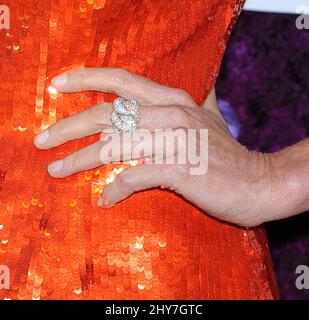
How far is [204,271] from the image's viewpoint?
83cm

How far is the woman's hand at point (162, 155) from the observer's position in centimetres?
78

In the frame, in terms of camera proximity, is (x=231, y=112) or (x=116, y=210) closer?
(x=116, y=210)

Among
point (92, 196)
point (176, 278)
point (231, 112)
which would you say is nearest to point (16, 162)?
point (92, 196)

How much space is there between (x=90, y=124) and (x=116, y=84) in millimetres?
57

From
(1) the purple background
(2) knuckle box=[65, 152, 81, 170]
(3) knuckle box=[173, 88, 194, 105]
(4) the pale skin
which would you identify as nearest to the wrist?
(4) the pale skin

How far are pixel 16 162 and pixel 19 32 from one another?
0.16m

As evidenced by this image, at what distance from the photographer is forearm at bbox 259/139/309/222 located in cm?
85

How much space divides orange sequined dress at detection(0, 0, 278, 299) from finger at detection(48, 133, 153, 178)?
0.02 meters

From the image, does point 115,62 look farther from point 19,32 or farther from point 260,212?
point 260,212

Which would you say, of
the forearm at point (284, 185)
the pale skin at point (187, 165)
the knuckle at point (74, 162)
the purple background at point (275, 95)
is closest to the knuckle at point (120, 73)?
the pale skin at point (187, 165)

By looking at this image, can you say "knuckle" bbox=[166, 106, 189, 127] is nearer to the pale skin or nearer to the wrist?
the pale skin

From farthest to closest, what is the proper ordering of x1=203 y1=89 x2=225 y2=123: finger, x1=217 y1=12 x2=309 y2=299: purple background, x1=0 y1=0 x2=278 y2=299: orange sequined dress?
1. x1=217 y1=12 x2=309 y2=299: purple background
2. x1=203 y1=89 x2=225 y2=123: finger
3. x1=0 y1=0 x2=278 y2=299: orange sequined dress

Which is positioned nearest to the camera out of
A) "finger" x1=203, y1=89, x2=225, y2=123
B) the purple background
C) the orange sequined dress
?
the orange sequined dress
